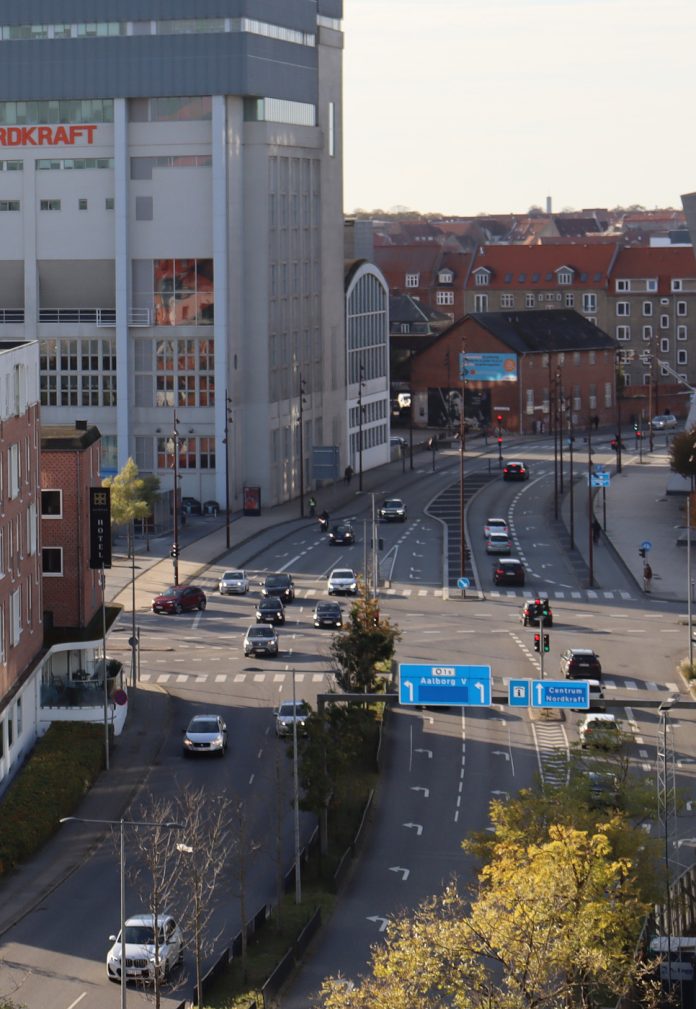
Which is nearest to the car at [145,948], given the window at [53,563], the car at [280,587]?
the window at [53,563]

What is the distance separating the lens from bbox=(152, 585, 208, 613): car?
95.5 meters

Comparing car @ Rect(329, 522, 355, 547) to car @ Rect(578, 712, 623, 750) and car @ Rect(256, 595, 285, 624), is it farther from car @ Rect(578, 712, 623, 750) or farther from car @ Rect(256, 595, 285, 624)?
car @ Rect(578, 712, 623, 750)

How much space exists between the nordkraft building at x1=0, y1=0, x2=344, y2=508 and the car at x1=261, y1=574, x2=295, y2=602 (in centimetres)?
2391

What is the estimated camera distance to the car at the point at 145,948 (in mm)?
46344

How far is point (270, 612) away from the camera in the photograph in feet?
302

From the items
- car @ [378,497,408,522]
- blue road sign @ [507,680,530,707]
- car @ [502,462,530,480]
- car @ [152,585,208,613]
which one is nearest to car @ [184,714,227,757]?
blue road sign @ [507,680,530,707]

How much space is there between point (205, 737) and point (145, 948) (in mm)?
21997

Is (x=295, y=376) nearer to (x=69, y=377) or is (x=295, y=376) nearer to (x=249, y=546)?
(x=69, y=377)

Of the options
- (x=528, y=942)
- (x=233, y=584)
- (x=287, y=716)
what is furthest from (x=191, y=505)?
(x=528, y=942)

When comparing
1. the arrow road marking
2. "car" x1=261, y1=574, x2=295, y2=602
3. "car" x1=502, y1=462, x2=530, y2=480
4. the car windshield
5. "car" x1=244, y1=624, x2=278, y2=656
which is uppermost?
"car" x1=502, y1=462, x2=530, y2=480

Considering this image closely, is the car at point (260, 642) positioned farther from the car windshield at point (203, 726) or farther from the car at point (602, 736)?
the car at point (602, 736)

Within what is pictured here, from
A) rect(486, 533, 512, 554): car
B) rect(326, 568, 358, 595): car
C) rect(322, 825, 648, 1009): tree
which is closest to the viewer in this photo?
rect(322, 825, 648, 1009): tree

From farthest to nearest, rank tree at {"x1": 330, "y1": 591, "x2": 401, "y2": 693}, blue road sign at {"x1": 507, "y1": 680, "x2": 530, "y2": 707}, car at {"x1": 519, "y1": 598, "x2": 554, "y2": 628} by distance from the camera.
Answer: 1. car at {"x1": 519, "y1": 598, "x2": 554, "y2": 628}
2. tree at {"x1": 330, "y1": 591, "x2": 401, "y2": 693}
3. blue road sign at {"x1": 507, "y1": 680, "x2": 530, "y2": 707}

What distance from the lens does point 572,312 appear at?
193000mm
